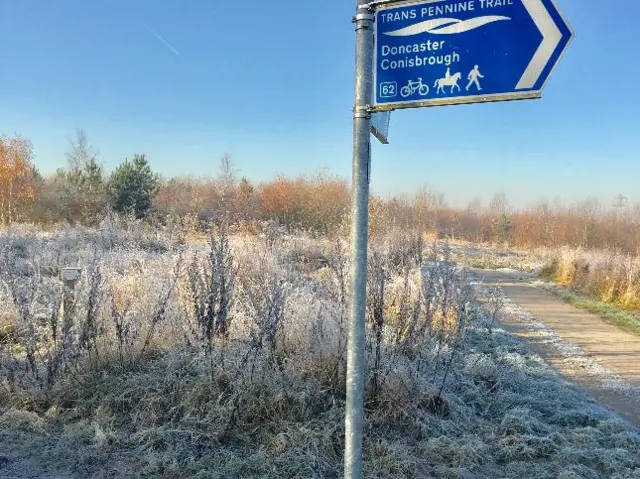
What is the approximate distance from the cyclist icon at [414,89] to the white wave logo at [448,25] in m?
0.14

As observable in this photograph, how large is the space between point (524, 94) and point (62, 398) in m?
3.83

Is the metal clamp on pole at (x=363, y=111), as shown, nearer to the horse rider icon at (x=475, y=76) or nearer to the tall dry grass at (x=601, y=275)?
the horse rider icon at (x=475, y=76)

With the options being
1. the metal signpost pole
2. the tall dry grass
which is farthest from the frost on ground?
the metal signpost pole

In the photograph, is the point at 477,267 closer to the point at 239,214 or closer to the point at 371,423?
the point at 239,214

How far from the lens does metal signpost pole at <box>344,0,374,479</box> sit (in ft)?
5.23

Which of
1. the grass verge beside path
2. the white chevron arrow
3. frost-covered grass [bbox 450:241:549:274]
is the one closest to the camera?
the white chevron arrow

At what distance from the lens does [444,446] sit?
3.46 meters

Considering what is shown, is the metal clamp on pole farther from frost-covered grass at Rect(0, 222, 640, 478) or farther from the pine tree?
the pine tree

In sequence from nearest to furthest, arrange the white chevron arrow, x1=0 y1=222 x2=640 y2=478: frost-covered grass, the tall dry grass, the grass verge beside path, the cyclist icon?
the white chevron arrow
the cyclist icon
x1=0 y1=222 x2=640 y2=478: frost-covered grass
the grass verge beside path
the tall dry grass

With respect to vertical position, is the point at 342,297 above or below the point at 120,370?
above

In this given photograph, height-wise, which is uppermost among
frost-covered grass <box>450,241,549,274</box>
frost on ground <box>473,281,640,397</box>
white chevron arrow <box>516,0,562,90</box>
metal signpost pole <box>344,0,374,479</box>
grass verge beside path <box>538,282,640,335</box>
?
white chevron arrow <box>516,0,562,90</box>

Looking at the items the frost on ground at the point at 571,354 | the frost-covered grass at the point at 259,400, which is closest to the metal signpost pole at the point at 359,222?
the frost-covered grass at the point at 259,400

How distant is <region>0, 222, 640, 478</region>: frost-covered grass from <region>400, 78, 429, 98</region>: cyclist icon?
7.90ft

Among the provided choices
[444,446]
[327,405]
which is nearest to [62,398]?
[327,405]
